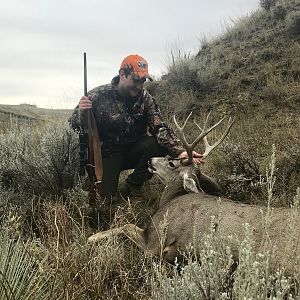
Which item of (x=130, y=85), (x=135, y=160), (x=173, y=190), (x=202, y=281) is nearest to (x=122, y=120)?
(x=130, y=85)

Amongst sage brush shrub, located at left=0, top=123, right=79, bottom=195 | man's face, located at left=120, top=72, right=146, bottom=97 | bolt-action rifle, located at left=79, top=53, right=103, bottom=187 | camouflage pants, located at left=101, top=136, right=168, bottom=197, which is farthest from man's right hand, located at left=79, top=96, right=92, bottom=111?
camouflage pants, located at left=101, top=136, right=168, bottom=197

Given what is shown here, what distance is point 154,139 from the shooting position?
596cm

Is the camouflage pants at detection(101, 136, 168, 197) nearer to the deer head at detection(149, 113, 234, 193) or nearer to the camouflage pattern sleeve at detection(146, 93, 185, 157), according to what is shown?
the camouflage pattern sleeve at detection(146, 93, 185, 157)

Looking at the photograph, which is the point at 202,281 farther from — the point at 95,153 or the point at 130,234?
the point at 95,153

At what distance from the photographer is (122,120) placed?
586 cm

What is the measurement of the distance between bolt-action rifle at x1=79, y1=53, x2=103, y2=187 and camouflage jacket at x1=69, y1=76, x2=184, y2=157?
14.2 inches

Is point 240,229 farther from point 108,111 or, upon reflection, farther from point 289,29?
point 289,29

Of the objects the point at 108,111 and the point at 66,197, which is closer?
the point at 66,197

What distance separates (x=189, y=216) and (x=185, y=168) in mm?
1094

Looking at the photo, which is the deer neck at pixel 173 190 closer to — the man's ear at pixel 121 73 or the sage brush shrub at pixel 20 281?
the man's ear at pixel 121 73

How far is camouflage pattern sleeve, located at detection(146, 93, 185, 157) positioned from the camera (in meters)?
5.69

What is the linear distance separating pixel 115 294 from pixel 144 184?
113 inches

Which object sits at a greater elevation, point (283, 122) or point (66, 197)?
point (283, 122)

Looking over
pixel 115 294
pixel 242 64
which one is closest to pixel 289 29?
pixel 242 64
